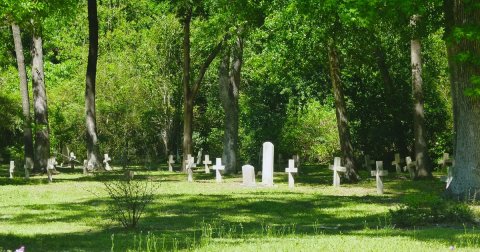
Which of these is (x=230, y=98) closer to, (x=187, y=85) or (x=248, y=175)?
(x=187, y=85)

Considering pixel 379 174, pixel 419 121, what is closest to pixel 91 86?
pixel 419 121

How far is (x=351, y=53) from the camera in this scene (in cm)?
3616

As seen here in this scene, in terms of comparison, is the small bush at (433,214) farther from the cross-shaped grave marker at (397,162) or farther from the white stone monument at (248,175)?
the cross-shaped grave marker at (397,162)

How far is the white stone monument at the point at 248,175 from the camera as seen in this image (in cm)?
3219

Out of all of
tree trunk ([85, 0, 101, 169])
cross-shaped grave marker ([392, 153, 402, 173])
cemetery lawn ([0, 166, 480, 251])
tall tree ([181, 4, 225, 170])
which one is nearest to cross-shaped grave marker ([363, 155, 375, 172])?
cross-shaped grave marker ([392, 153, 402, 173])

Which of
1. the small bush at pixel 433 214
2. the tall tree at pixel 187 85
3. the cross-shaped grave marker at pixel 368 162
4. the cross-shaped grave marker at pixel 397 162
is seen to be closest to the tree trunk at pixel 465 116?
the small bush at pixel 433 214

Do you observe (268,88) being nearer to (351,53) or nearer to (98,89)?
(98,89)

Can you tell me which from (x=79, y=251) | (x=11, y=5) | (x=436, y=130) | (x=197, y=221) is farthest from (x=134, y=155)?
(x=79, y=251)

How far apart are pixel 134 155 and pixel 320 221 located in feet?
133

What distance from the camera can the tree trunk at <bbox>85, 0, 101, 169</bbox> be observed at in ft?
145

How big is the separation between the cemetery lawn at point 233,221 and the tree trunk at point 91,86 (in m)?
11.4

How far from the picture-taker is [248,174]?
32.4 metres

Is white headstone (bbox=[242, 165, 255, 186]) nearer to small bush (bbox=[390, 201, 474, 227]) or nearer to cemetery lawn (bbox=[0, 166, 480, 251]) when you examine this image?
cemetery lawn (bbox=[0, 166, 480, 251])

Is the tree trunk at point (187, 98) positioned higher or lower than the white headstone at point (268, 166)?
higher
